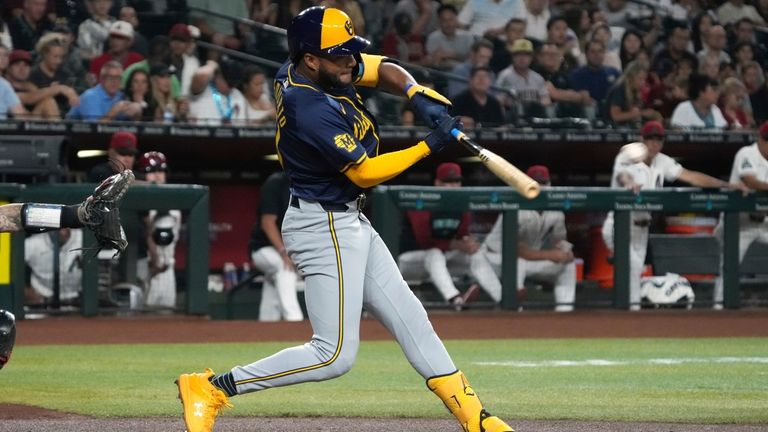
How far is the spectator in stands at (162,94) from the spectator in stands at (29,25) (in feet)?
4.02

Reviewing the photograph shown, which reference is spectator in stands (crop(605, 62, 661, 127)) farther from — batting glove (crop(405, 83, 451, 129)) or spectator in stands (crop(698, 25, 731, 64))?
batting glove (crop(405, 83, 451, 129))

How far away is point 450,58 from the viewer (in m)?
13.6

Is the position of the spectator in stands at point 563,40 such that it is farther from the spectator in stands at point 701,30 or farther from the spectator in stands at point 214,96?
the spectator in stands at point 214,96

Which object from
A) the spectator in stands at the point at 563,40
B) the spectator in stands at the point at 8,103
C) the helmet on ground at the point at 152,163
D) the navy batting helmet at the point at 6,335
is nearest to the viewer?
the navy batting helmet at the point at 6,335

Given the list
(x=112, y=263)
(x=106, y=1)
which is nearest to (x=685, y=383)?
(x=112, y=263)

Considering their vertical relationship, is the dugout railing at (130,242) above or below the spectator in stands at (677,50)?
below

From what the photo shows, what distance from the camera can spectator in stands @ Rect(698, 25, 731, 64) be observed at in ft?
48.9

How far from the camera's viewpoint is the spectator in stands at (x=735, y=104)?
46.2ft

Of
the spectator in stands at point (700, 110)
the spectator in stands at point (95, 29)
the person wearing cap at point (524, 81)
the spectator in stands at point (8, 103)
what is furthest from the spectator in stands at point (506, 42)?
the spectator in stands at point (8, 103)

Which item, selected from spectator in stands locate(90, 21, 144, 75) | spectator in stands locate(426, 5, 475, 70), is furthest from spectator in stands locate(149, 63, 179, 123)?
spectator in stands locate(426, 5, 475, 70)

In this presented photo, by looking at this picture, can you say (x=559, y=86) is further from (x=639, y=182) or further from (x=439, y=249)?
(x=439, y=249)

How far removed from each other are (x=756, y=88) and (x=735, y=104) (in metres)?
0.53

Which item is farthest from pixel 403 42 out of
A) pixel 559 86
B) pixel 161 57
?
pixel 161 57

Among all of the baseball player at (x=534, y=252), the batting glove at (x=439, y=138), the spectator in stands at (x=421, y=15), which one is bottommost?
the baseball player at (x=534, y=252)
